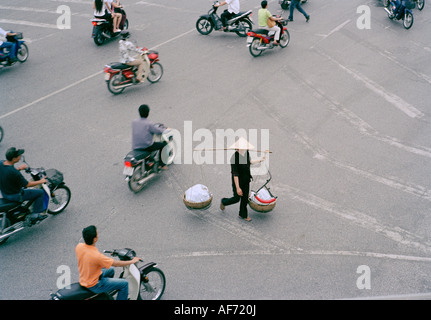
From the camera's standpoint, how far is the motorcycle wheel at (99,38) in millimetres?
14144

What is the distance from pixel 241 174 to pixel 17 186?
3.51m

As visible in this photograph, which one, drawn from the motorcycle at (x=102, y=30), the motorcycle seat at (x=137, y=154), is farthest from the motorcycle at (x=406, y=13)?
the motorcycle seat at (x=137, y=154)

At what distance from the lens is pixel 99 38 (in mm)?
14328

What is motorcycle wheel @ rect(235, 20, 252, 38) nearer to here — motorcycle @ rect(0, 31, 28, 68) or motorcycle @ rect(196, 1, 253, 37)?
motorcycle @ rect(196, 1, 253, 37)

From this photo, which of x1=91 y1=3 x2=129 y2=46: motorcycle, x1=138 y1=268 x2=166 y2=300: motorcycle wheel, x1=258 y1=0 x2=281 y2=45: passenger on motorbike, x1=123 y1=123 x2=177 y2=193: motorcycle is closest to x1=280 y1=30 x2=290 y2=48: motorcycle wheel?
x1=258 y1=0 x2=281 y2=45: passenger on motorbike

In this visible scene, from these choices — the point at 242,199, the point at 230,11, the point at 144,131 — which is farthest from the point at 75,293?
the point at 230,11

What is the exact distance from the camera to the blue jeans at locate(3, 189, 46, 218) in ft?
21.0

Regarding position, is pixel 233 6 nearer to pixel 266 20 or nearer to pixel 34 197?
pixel 266 20

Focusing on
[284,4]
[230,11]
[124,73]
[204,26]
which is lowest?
[124,73]

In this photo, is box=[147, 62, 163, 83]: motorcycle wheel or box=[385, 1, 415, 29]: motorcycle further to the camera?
box=[385, 1, 415, 29]: motorcycle

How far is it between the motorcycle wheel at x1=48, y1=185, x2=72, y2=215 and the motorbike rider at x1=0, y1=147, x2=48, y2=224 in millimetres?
352

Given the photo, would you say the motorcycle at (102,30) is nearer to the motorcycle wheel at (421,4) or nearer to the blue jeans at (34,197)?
the blue jeans at (34,197)
